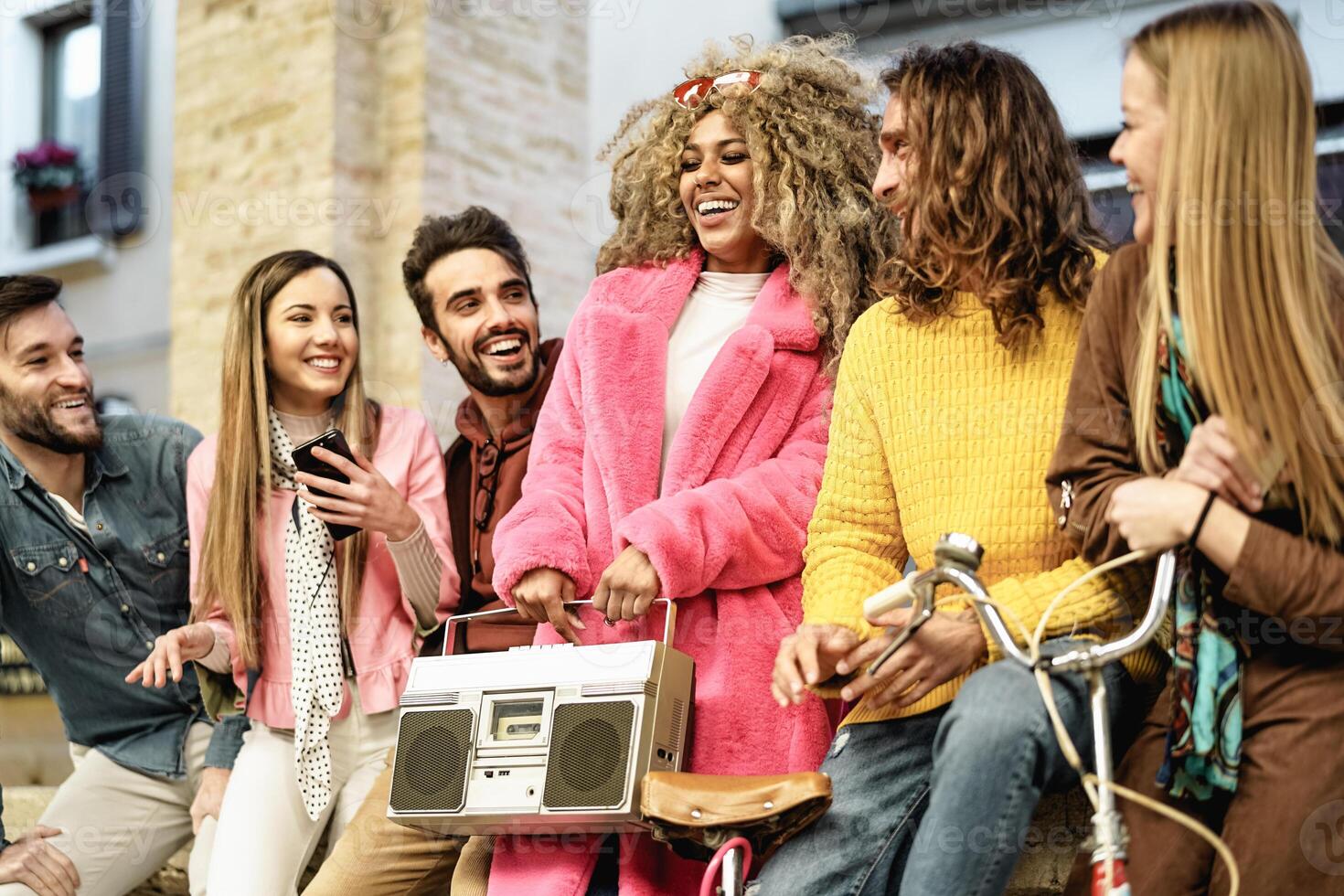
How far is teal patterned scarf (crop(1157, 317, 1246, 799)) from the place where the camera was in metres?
2.19

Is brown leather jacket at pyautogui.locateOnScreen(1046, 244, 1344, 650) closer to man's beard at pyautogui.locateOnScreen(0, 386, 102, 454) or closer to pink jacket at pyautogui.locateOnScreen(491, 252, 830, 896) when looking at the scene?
pink jacket at pyautogui.locateOnScreen(491, 252, 830, 896)

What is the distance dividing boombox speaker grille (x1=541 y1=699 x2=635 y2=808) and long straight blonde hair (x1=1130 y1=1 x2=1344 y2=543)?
1017 millimetres

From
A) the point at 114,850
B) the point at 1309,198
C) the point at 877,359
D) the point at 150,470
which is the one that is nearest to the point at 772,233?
the point at 877,359

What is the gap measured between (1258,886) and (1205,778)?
0.17 metres

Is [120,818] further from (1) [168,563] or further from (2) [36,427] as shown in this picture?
(2) [36,427]

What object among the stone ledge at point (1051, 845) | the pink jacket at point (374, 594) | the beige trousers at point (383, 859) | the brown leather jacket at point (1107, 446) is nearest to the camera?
the brown leather jacket at point (1107, 446)

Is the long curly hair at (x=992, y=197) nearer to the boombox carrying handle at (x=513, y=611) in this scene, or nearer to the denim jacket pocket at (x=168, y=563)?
the boombox carrying handle at (x=513, y=611)

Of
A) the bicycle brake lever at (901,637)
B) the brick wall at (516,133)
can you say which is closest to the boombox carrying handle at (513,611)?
the bicycle brake lever at (901,637)

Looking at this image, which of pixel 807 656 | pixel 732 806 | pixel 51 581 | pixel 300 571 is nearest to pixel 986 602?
pixel 807 656

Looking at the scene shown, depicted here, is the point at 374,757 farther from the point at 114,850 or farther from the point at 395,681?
the point at 114,850

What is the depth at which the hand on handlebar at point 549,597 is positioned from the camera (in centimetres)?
302

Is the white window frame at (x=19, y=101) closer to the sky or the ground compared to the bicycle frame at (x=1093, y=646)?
closer to the sky

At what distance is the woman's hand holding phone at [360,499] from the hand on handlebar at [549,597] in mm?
560

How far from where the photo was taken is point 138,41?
1156cm
